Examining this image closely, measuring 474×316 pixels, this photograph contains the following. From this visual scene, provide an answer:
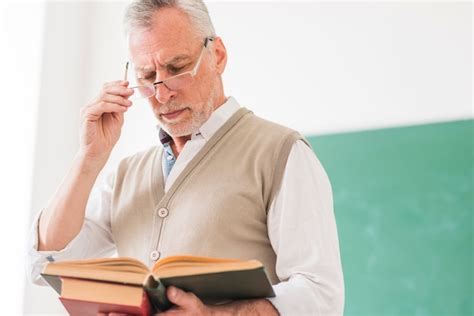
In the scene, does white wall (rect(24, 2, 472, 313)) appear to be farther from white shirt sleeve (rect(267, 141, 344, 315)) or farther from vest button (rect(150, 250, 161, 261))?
vest button (rect(150, 250, 161, 261))

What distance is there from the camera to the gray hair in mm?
1478

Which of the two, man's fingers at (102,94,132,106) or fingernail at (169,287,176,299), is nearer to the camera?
fingernail at (169,287,176,299)

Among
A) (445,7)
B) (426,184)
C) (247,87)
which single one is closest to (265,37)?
(247,87)

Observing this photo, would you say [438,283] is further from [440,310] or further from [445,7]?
[445,7]

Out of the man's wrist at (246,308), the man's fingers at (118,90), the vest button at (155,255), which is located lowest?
the man's wrist at (246,308)

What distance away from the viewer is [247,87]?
2990 millimetres

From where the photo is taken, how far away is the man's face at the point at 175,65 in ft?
4.72

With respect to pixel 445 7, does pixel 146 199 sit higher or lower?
lower

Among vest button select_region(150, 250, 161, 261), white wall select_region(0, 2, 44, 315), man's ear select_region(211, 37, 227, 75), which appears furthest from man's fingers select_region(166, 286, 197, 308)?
white wall select_region(0, 2, 44, 315)

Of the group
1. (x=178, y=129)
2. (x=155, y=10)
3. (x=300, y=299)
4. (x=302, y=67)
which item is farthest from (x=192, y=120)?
(x=302, y=67)

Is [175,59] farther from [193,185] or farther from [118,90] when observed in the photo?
[193,185]

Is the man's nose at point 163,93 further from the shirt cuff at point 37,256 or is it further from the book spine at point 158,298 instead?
the book spine at point 158,298

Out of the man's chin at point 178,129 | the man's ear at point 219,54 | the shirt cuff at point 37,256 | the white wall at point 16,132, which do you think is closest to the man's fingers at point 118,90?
the man's chin at point 178,129

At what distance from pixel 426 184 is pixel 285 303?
60.1 inches
